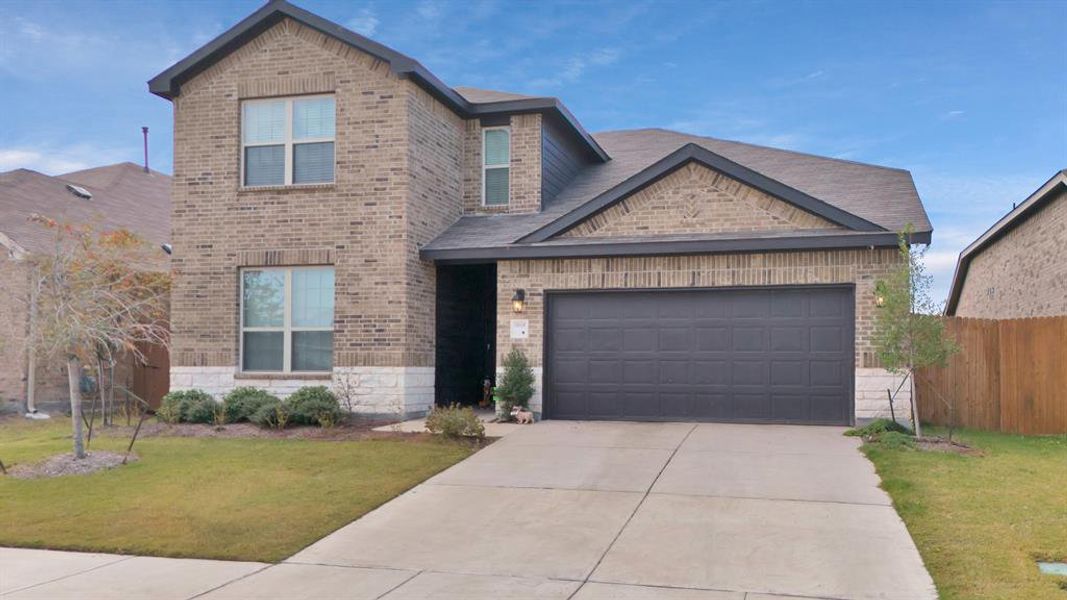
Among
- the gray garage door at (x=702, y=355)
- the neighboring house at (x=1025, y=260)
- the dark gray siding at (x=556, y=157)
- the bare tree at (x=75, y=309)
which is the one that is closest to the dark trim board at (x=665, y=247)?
the gray garage door at (x=702, y=355)

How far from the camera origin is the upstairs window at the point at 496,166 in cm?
1817

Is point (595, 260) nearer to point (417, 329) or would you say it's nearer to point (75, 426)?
point (417, 329)

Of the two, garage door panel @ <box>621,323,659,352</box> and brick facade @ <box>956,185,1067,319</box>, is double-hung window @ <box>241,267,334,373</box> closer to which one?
garage door panel @ <box>621,323,659,352</box>

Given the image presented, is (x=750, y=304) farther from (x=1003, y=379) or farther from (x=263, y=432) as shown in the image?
(x=263, y=432)

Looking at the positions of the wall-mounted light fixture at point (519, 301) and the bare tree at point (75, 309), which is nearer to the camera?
the bare tree at point (75, 309)

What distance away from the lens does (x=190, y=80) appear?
16.9 m

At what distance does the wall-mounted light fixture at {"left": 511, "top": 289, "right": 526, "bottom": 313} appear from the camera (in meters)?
15.5

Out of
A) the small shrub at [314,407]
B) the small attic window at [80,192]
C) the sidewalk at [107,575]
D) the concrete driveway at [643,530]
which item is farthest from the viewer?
the small attic window at [80,192]

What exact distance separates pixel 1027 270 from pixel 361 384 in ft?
44.0

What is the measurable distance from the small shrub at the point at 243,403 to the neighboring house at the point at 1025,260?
1382 centimetres

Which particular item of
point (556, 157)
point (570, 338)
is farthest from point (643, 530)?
point (556, 157)

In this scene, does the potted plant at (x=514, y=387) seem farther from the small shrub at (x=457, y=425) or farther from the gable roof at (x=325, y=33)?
the gable roof at (x=325, y=33)

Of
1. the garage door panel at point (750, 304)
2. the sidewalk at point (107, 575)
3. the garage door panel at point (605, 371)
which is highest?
the garage door panel at point (750, 304)

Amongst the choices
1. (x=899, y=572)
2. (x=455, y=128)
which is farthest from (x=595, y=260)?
(x=899, y=572)
